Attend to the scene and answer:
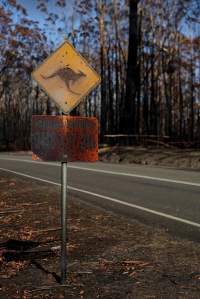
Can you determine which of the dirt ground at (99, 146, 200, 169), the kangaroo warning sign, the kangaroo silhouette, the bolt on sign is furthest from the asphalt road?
the dirt ground at (99, 146, 200, 169)

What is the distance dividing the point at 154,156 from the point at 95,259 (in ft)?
64.8

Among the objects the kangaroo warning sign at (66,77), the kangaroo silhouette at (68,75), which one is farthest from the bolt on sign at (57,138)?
the kangaroo silhouette at (68,75)

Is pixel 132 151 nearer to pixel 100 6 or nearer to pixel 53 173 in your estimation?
pixel 53 173

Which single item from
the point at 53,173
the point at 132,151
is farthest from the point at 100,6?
the point at 53,173

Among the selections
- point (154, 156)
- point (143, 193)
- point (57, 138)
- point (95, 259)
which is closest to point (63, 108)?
point (57, 138)

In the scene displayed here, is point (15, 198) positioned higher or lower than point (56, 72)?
lower

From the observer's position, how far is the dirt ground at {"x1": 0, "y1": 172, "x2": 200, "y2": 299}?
5.69 meters

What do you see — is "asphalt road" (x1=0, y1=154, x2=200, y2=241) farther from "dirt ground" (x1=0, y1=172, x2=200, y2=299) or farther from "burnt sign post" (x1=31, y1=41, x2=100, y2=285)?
"burnt sign post" (x1=31, y1=41, x2=100, y2=285)

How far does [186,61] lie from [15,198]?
46.8 m

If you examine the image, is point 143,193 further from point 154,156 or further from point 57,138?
point 154,156

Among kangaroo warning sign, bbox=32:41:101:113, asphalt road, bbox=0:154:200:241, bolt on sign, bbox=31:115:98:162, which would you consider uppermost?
kangaroo warning sign, bbox=32:41:101:113

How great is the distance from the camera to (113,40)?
54438 millimetres

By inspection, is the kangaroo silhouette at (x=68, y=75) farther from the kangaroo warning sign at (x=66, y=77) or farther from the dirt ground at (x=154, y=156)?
the dirt ground at (x=154, y=156)

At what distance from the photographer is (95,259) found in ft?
22.7
